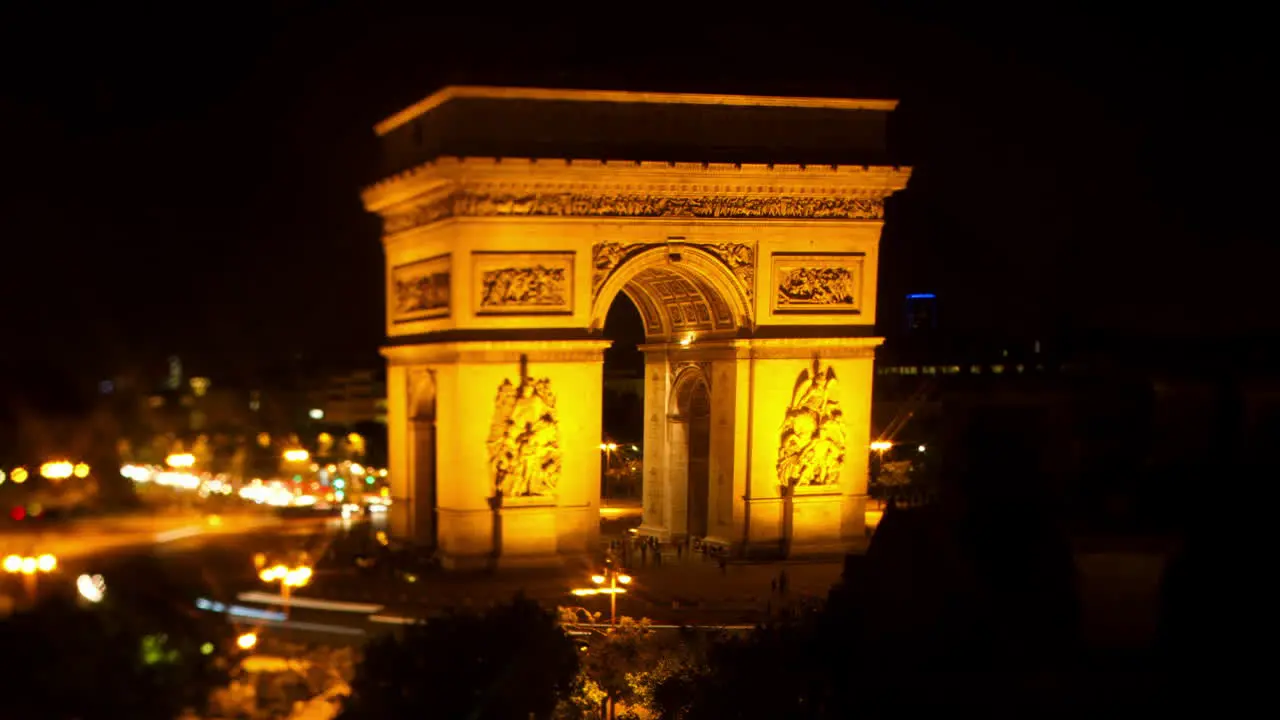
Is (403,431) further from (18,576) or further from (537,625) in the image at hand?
(537,625)

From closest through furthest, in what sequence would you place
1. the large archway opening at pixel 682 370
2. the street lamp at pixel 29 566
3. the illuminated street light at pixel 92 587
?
the illuminated street light at pixel 92 587, the street lamp at pixel 29 566, the large archway opening at pixel 682 370

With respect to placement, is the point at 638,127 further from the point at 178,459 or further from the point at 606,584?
the point at 178,459

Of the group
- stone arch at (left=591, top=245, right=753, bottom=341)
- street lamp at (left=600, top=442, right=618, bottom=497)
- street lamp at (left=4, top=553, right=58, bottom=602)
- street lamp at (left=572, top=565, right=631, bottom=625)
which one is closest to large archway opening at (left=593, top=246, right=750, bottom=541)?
stone arch at (left=591, top=245, right=753, bottom=341)

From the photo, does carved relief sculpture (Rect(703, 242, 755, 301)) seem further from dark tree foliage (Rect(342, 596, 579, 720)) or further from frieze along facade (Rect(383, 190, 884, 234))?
dark tree foliage (Rect(342, 596, 579, 720))

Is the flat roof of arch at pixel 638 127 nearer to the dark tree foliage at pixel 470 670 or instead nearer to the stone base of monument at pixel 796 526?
the stone base of monument at pixel 796 526

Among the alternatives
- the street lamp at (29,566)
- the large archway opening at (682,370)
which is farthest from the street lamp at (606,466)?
the street lamp at (29,566)

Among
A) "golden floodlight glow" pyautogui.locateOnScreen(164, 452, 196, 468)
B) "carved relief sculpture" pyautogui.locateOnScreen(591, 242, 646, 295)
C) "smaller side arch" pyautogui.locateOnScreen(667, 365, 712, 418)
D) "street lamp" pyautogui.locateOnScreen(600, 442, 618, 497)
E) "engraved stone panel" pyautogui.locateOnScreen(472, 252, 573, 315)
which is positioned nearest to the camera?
"engraved stone panel" pyautogui.locateOnScreen(472, 252, 573, 315)
